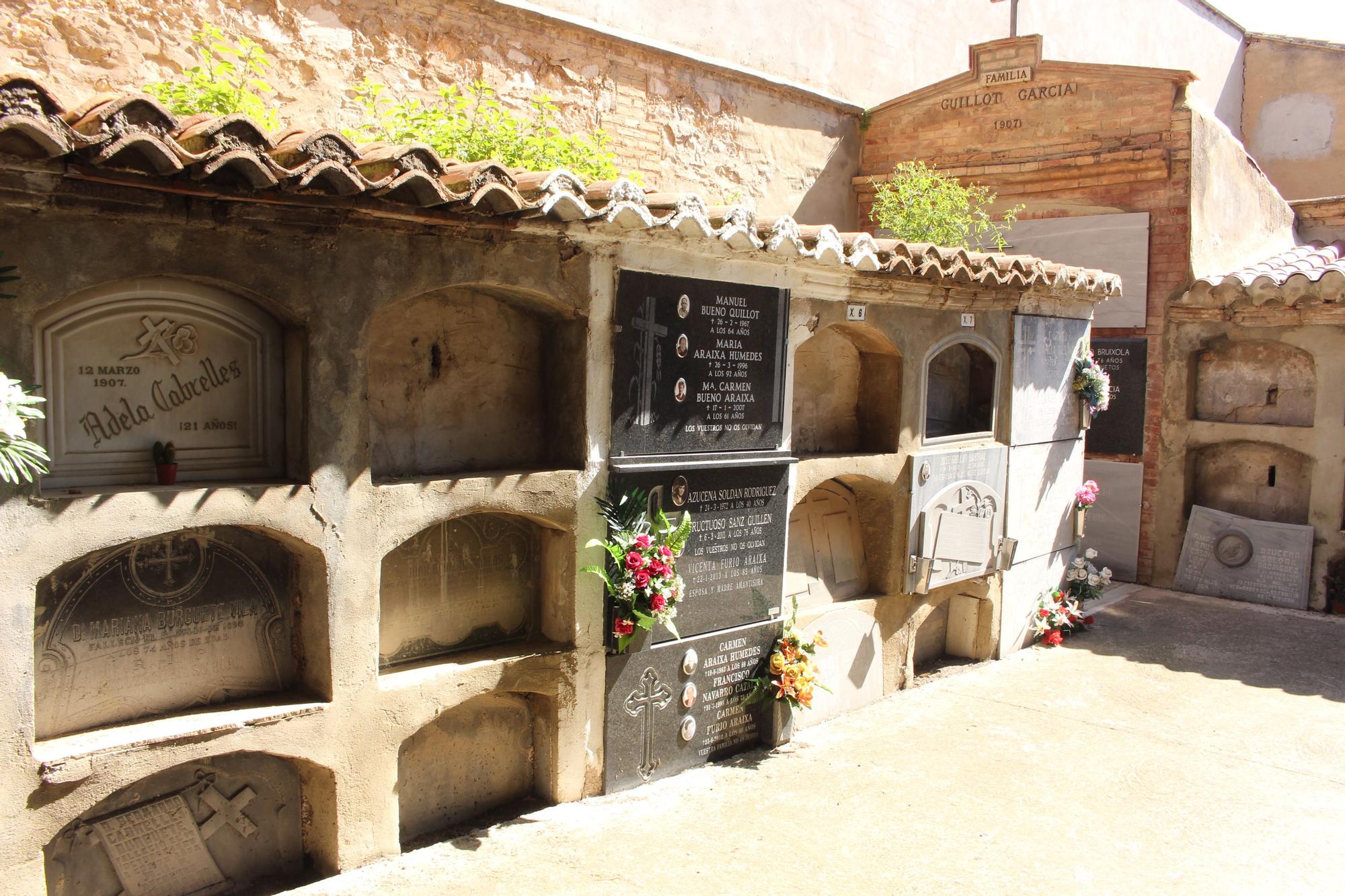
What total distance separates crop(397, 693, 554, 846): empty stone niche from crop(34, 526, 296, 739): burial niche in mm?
820

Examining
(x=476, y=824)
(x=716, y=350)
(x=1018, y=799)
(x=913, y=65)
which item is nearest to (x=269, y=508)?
(x=476, y=824)

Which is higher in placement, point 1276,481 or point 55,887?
point 1276,481

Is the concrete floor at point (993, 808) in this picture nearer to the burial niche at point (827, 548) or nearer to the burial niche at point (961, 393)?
the burial niche at point (827, 548)

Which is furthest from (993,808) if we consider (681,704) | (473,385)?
(473,385)

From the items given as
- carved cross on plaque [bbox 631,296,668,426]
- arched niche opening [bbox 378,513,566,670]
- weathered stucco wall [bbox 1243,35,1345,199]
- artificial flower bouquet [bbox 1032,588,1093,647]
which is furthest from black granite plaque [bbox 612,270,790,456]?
weathered stucco wall [bbox 1243,35,1345,199]

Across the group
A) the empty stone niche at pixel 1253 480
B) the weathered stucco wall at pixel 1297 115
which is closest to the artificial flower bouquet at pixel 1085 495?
the empty stone niche at pixel 1253 480

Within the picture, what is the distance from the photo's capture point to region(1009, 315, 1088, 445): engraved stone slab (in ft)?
26.4

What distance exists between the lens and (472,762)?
5070 mm

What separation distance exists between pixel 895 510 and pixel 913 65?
294 inches

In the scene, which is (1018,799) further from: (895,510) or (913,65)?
(913,65)

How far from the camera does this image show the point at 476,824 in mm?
5023

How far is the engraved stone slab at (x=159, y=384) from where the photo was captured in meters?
3.64

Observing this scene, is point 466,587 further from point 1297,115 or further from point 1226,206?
point 1297,115

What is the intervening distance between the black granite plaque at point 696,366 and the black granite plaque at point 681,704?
3.70 ft
